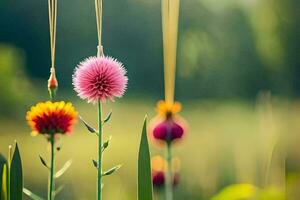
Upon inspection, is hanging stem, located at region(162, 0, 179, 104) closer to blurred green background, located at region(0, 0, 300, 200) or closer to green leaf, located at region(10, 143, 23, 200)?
green leaf, located at region(10, 143, 23, 200)

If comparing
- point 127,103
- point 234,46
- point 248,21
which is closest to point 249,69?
point 234,46

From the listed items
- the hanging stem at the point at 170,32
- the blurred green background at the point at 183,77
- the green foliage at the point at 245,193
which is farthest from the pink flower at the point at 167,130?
the blurred green background at the point at 183,77

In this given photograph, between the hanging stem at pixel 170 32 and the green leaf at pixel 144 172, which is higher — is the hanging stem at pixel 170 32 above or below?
above

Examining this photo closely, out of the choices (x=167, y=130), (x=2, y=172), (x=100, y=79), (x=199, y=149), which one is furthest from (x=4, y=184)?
(x=199, y=149)

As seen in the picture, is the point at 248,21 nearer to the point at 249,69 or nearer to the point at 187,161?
the point at 249,69

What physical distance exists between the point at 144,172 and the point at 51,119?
4.7 inches

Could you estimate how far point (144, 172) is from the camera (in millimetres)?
718

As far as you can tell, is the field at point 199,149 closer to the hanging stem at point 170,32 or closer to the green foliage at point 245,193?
the green foliage at point 245,193

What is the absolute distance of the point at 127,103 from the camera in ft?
29.0

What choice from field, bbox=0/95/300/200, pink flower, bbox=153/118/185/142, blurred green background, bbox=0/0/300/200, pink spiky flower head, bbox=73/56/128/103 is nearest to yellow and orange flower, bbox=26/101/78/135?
pink spiky flower head, bbox=73/56/128/103

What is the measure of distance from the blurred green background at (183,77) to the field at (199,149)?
0.05 ft

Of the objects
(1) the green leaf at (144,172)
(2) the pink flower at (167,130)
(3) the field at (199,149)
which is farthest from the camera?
(3) the field at (199,149)

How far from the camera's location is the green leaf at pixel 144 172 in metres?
0.71

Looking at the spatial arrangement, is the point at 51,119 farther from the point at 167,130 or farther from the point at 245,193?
the point at 245,193
